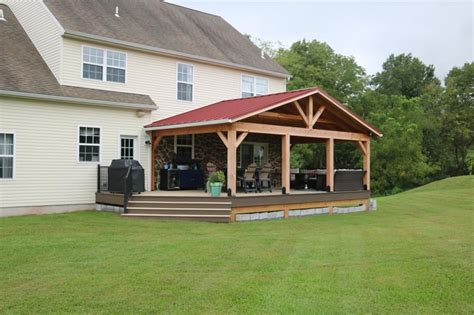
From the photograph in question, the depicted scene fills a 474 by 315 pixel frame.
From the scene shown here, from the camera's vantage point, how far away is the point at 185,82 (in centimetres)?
1758

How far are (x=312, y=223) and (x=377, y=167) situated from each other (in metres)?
26.2

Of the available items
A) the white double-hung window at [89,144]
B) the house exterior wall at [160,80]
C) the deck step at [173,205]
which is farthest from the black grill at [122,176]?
the house exterior wall at [160,80]

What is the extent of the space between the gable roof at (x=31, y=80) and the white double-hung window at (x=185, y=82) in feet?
5.13

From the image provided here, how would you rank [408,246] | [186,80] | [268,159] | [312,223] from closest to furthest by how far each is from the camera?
[408,246], [312,223], [186,80], [268,159]

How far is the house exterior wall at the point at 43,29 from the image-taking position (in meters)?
14.7

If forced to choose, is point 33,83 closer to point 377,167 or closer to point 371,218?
point 371,218

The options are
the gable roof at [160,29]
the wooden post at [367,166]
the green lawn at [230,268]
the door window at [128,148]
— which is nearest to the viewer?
the green lawn at [230,268]

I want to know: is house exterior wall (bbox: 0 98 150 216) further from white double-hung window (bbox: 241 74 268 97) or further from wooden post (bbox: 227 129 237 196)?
white double-hung window (bbox: 241 74 268 97)

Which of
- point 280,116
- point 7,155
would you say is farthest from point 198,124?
point 7,155

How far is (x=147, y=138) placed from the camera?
1605 centimetres

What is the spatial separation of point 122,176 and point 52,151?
2.28 m

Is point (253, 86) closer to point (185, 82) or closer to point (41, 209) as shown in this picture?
point (185, 82)

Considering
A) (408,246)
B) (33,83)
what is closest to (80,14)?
(33,83)

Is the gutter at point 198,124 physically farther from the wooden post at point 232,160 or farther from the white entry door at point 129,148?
the white entry door at point 129,148
